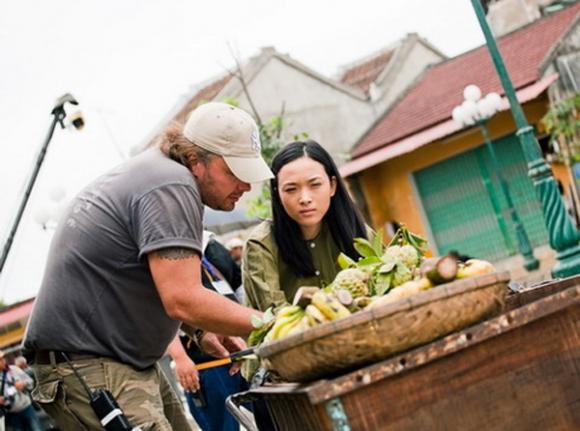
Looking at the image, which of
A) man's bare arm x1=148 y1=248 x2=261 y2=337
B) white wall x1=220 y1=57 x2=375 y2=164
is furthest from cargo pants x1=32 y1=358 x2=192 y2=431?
white wall x1=220 y1=57 x2=375 y2=164

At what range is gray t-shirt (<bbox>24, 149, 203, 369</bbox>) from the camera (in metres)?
3.71

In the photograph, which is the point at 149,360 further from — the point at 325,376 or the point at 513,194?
the point at 513,194

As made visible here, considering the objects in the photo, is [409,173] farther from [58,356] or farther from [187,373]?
[58,356]

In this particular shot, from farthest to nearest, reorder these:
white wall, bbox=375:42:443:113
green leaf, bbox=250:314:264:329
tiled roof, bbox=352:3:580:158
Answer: white wall, bbox=375:42:443:113, tiled roof, bbox=352:3:580:158, green leaf, bbox=250:314:264:329

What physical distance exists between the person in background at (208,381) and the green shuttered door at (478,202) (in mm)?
17847

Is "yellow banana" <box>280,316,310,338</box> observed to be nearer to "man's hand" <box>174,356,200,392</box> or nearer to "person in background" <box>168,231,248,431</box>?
"person in background" <box>168,231,248,431</box>

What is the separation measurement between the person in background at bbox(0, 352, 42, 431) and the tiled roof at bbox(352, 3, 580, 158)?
13.9 metres

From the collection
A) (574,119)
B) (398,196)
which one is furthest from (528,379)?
(398,196)

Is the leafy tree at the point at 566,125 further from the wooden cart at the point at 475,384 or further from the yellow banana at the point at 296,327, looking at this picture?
the yellow banana at the point at 296,327

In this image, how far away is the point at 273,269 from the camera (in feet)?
14.5

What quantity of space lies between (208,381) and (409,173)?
20232 millimetres

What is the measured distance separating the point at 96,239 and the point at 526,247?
1621 cm

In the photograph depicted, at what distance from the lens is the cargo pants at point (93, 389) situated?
3.79 metres

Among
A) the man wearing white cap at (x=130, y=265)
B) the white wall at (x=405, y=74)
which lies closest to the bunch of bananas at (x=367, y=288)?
the man wearing white cap at (x=130, y=265)
